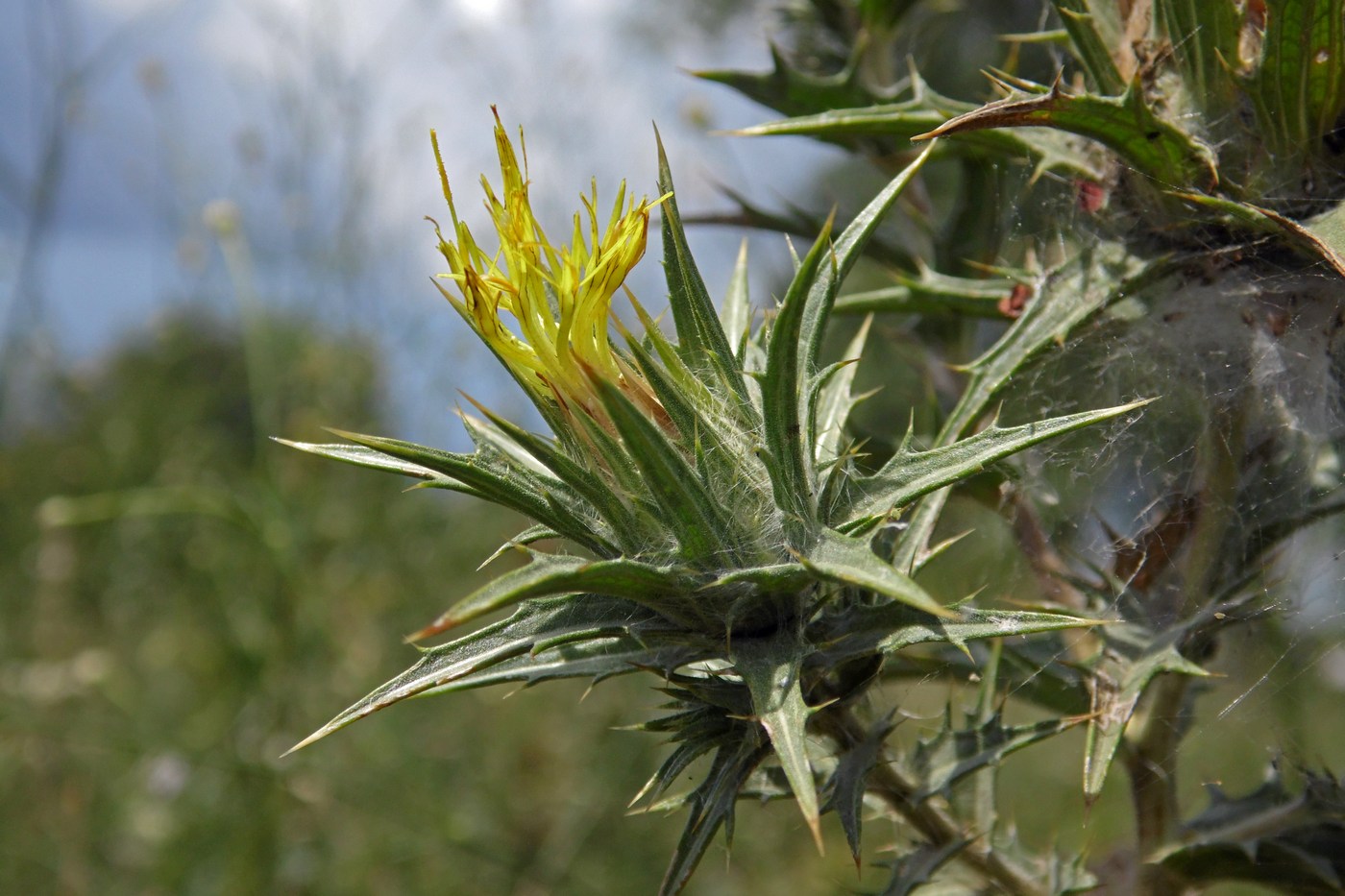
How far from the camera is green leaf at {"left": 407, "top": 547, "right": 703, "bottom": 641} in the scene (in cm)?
77

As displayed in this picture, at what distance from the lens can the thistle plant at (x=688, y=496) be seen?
3.17 feet

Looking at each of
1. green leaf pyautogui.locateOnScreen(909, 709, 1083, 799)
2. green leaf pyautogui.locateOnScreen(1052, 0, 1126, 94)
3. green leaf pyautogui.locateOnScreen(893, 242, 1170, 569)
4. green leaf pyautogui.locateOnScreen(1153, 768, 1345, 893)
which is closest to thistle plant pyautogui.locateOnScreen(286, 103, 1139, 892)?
green leaf pyautogui.locateOnScreen(893, 242, 1170, 569)

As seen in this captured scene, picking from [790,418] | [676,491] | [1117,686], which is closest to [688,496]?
[676,491]

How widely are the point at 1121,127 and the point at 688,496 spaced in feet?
2.55

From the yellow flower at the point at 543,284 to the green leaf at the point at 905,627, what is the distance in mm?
375

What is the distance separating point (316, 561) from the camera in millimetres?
4109

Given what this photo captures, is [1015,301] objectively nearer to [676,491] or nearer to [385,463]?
[676,491]

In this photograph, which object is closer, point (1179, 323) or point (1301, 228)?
point (1301, 228)

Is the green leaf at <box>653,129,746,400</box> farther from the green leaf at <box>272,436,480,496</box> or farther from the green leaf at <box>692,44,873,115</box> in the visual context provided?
the green leaf at <box>692,44,873,115</box>

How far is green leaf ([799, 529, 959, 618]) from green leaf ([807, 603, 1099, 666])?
0.25 feet

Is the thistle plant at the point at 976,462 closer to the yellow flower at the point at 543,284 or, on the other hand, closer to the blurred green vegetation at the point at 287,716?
the yellow flower at the point at 543,284

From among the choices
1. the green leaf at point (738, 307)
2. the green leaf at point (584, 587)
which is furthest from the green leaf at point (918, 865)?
the green leaf at point (738, 307)

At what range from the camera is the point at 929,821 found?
1.43 metres

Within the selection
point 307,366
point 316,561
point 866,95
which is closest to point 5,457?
point 307,366
